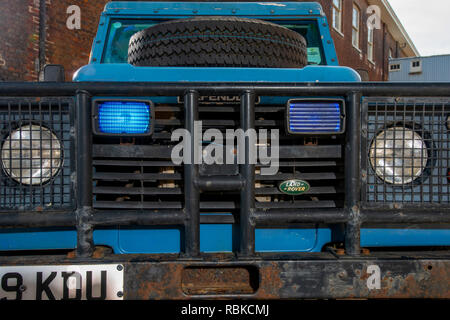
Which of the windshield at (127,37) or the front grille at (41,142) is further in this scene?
the windshield at (127,37)

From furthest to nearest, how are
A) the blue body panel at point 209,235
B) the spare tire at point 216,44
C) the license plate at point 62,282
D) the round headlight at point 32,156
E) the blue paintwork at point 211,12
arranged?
the blue paintwork at point 211,12 → the spare tire at point 216,44 → the blue body panel at point 209,235 → the round headlight at point 32,156 → the license plate at point 62,282

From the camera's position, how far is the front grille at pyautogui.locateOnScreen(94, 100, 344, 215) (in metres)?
1.90

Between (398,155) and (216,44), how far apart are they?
1245mm

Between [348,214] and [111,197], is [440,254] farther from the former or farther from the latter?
[111,197]

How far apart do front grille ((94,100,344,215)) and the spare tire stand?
53 centimetres

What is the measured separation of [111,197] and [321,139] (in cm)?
112

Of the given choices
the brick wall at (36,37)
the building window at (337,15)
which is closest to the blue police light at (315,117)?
the brick wall at (36,37)

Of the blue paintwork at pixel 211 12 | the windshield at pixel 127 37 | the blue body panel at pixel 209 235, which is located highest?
the blue paintwork at pixel 211 12

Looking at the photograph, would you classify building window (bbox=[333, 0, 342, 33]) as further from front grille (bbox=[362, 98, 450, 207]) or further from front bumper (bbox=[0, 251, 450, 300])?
front bumper (bbox=[0, 251, 450, 300])

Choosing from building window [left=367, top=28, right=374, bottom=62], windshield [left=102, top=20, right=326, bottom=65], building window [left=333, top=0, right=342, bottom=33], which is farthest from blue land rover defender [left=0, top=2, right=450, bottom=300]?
building window [left=367, top=28, right=374, bottom=62]

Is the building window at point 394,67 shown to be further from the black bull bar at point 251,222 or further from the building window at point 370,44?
the black bull bar at point 251,222

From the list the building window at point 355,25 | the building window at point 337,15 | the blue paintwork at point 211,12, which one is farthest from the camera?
the building window at point 355,25

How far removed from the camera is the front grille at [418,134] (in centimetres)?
188
